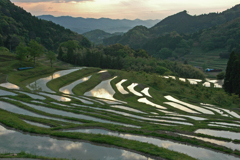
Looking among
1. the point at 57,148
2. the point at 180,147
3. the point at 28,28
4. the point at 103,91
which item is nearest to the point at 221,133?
the point at 180,147

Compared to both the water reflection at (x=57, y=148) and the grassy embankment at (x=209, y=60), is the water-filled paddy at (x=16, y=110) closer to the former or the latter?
the water reflection at (x=57, y=148)

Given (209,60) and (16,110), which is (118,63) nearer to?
(16,110)

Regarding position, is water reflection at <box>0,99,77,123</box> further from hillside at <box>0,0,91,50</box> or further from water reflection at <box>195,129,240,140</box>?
hillside at <box>0,0,91,50</box>

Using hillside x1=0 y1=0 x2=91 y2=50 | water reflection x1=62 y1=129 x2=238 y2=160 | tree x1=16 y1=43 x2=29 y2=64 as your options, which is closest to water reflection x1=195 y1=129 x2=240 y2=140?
water reflection x1=62 y1=129 x2=238 y2=160

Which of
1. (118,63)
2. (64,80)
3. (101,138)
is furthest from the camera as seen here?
(118,63)

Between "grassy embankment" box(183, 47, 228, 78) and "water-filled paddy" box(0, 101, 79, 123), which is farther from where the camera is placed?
"grassy embankment" box(183, 47, 228, 78)

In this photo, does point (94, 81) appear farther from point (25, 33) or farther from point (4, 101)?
point (25, 33)

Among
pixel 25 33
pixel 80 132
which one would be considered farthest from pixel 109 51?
pixel 80 132
